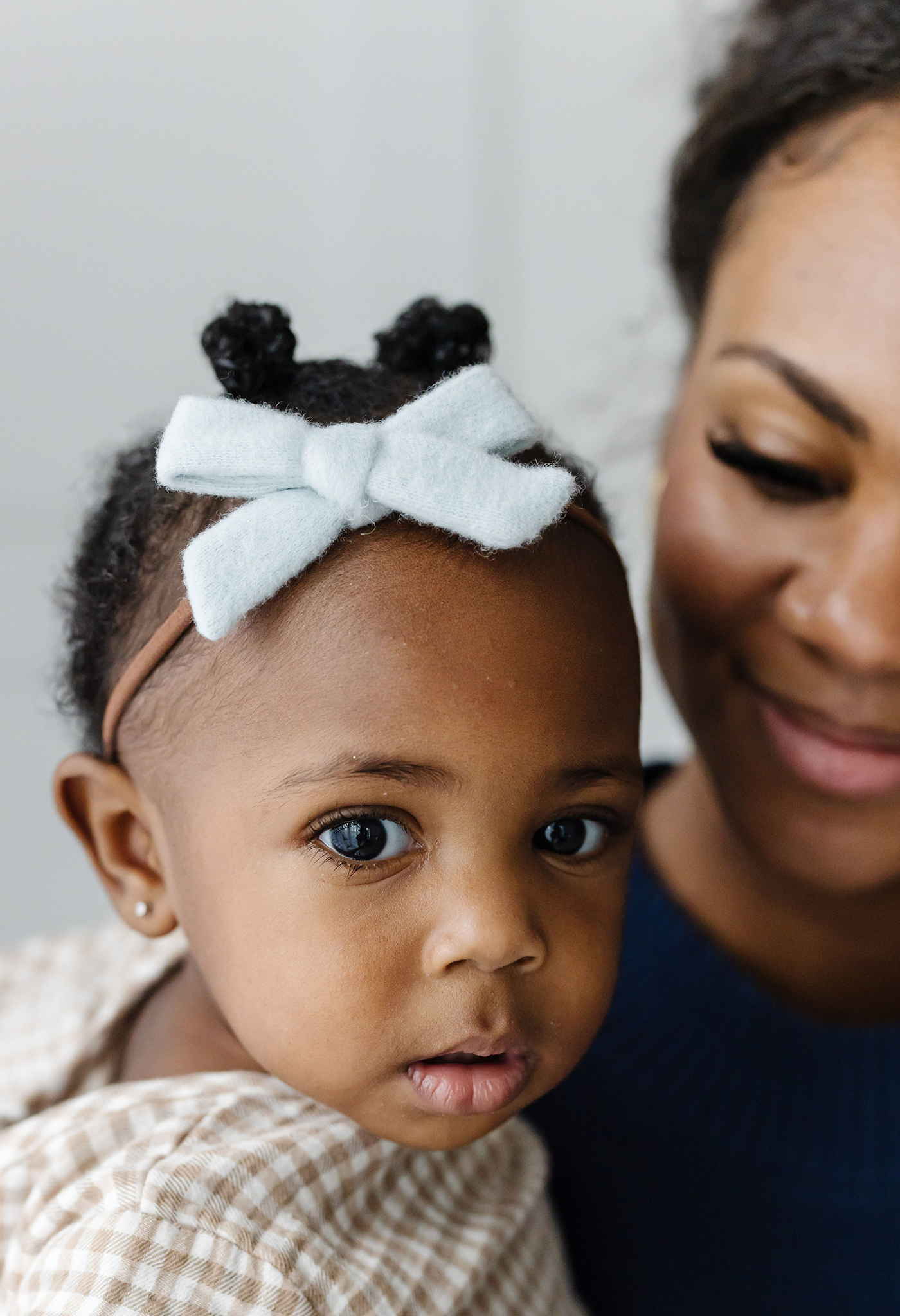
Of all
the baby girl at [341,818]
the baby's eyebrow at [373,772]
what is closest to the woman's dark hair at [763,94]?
the baby girl at [341,818]

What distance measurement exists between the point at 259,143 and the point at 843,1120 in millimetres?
1597

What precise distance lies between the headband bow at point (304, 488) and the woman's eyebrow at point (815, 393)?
0.99 feet

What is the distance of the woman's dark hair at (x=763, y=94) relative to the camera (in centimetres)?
113

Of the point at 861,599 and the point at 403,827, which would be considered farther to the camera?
the point at 861,599

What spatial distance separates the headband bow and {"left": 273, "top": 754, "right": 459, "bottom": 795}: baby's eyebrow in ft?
0.36

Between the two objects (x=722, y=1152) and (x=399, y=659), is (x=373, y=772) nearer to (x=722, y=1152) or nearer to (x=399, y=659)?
(x=399, y=659)

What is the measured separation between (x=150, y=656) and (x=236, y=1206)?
1.24 ft

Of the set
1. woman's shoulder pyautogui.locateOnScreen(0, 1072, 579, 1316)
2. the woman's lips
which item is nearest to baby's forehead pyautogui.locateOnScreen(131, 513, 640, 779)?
woman's shoulder pyautogui.locateOnScreen(0, 1072, 579, 1316)

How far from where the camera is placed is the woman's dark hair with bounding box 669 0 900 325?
1.13 m

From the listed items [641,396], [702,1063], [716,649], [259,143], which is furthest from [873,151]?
[259,143]

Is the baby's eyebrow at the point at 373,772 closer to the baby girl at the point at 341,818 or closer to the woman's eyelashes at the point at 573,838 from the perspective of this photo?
the baby girl at the point at 341,818

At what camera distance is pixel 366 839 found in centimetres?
84

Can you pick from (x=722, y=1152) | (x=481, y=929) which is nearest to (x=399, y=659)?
(x=481, y=929)

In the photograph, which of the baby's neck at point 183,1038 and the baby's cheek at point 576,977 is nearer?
the baby's cheek at point 576,977
